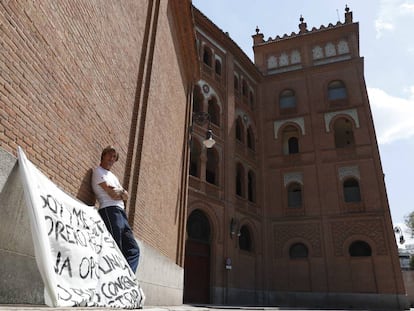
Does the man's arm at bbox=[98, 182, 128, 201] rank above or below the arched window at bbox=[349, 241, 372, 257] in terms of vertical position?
below

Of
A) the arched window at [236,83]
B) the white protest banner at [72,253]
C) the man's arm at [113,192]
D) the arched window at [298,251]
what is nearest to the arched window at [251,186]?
the arched window at [298,251]

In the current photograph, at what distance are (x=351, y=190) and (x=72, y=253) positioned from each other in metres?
20.5

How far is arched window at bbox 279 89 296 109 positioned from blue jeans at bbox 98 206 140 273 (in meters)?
21.2

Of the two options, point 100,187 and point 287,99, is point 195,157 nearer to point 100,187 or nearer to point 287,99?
point 287,99

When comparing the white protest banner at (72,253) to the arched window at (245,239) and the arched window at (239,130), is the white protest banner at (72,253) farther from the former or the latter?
the arched window at (239,130)

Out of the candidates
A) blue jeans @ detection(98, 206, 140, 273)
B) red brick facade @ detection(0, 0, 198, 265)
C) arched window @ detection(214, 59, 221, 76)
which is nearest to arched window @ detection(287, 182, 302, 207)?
arched window @ detection(214, 59, 221, 76)

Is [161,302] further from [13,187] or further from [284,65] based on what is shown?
[284,65]

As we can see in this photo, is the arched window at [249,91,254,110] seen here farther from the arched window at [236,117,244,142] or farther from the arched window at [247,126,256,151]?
the arched window at [236,117,244,142]

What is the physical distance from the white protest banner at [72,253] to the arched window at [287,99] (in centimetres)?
2196

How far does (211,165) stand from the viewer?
19562mm

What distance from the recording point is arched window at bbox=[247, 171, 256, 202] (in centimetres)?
2156

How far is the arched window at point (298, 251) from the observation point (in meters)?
20.5

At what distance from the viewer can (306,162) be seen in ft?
73.2

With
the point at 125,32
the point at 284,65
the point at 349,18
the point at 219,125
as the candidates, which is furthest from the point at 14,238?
the point at 349,18
